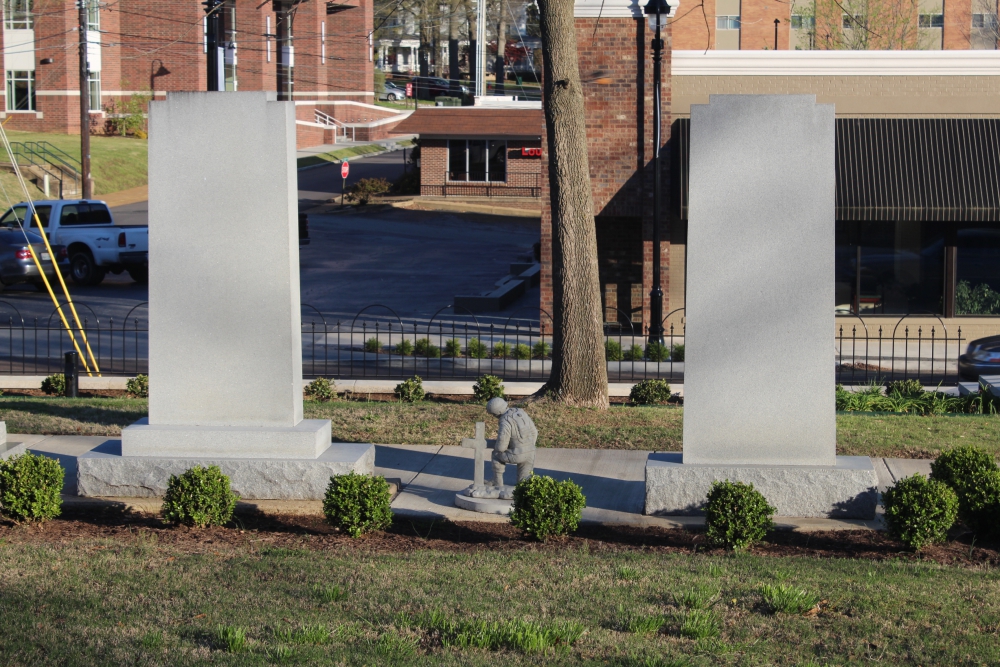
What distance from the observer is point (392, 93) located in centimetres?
9356

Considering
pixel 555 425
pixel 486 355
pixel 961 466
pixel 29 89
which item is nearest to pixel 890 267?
pixel 486 355

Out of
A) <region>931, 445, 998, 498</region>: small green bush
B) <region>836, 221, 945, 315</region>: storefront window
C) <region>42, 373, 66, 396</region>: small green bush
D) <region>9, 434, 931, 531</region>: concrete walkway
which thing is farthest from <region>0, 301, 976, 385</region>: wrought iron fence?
<region>931, 445, 998, 498</region>: small green bush

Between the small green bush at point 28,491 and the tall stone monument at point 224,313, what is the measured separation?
0.76 meters

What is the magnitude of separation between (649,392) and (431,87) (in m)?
74.9

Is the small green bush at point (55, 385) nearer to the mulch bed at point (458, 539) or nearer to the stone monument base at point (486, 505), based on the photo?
the mulch bed at point (458, 539)

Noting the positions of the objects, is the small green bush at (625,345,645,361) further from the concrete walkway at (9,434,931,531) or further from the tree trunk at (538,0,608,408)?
the concrete walkway at (9,434,931,531)

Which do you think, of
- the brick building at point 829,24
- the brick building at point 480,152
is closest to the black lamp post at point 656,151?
the brick building at point 829,24

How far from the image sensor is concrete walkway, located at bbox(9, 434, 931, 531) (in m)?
7.66

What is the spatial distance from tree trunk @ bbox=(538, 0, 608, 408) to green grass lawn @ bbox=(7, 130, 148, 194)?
37854mm

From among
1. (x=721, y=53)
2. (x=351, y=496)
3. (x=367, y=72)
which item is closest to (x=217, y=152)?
(x=351, y=496)

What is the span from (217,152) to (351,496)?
2814 millimetres

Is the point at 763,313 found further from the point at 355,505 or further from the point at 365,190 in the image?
the point at 365,190

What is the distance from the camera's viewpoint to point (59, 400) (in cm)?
1236

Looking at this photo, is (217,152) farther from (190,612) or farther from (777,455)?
(777,455)
